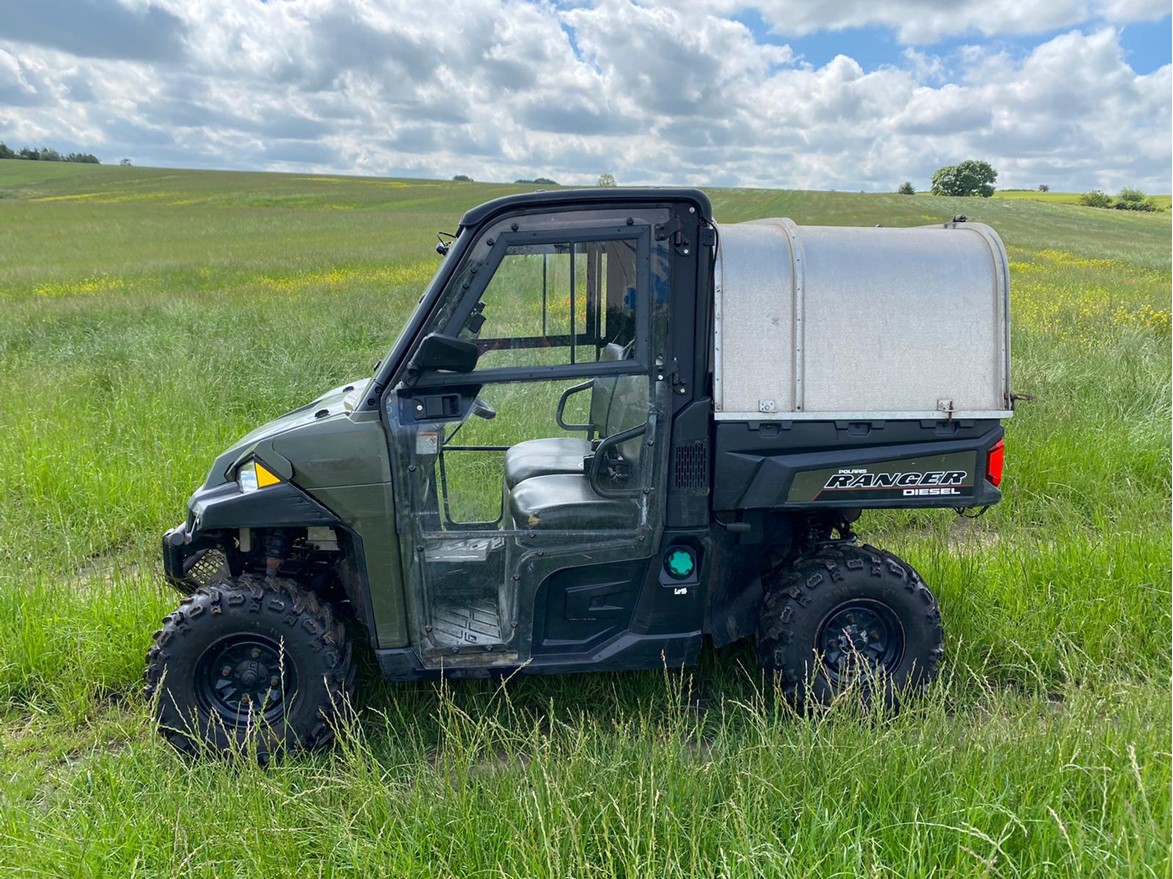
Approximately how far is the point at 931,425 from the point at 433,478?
183 centimetres

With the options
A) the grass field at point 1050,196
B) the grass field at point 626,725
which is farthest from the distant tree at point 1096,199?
the grass field at point 626,725

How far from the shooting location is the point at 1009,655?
3641 mm

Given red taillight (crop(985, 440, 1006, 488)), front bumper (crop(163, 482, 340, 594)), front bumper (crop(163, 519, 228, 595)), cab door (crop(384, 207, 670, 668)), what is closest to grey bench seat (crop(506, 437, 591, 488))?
cab door (crop(384, 207, 670, 668))

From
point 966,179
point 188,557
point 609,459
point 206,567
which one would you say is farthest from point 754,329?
point 966,179

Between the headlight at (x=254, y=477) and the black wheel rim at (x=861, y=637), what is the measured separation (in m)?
2.12

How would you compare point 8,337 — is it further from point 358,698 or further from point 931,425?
point 931,425

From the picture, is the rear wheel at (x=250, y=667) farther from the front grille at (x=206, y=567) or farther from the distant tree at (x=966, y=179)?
the distant tree at (x=966, y=179)

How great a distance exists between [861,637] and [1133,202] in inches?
2720

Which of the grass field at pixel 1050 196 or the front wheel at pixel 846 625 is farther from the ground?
the grass field at pixel 1050 196

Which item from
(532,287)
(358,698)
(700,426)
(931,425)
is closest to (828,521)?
(931,425)

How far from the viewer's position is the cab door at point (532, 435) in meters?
2.88

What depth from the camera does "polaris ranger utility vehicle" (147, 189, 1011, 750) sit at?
9.48 ft

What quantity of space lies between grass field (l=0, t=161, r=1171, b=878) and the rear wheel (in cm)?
16

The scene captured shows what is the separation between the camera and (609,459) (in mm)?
3074
